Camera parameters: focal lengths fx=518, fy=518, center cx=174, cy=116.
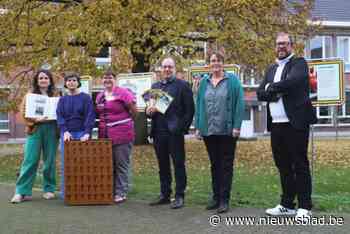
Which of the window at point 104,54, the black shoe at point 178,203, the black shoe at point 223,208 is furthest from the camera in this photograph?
the window at point 104,54

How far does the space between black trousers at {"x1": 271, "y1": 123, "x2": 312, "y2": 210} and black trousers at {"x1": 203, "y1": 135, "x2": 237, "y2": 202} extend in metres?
0.60

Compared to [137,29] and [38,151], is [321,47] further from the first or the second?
[38,151]

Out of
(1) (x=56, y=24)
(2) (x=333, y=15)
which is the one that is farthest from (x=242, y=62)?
(2) (x=333, y=15)

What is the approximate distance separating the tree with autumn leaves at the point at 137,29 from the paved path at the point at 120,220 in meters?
7.96

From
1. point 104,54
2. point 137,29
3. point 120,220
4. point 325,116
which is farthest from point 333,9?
point 120,220

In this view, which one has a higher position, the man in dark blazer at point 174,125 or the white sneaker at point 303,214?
the man in dark blazer at point 174,125

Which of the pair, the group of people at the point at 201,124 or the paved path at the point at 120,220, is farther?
the group of people at the point at 201,124

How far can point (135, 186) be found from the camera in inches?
365

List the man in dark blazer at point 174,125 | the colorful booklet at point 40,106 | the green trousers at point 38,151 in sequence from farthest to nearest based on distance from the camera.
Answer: the green trousers at point 38,151, the colorful booklet at point 40,106, the man in dark blazer at point 174,125

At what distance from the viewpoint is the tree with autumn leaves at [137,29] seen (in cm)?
1446

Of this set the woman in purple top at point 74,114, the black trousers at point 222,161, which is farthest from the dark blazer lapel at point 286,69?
the woman in purple top at point 74,114

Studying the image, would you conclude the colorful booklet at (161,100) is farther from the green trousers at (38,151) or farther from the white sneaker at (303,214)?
the white sneaker at (303,214)

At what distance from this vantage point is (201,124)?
22.4 ft

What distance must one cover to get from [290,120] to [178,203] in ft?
6.37
